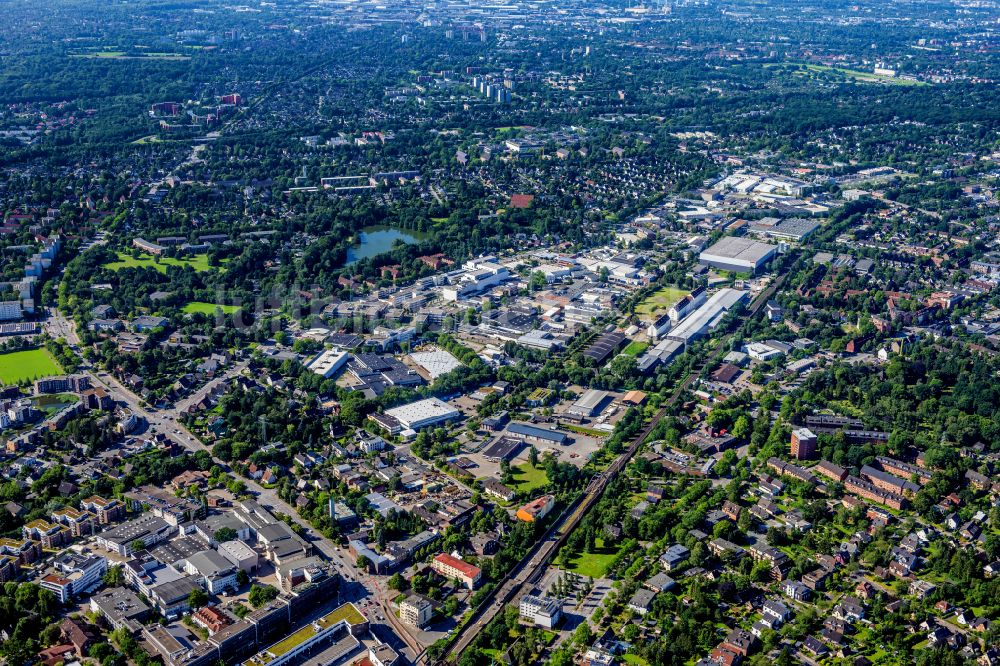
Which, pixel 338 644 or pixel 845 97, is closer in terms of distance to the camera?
pixel 338 644

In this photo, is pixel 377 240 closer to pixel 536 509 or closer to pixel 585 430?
pixel 585 430

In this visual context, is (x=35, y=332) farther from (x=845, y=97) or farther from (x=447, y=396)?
(x=845, y=97)

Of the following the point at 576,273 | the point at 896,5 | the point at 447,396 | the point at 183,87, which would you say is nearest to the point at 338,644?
the point at 447,396

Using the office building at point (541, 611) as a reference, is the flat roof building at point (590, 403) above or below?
below

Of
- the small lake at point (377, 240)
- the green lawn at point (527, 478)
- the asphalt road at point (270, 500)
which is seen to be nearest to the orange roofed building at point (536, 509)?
the green lawn at point (527, 478)

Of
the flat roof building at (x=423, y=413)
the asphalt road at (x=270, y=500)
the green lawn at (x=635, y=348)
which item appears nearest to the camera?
the asphalt road at (x=270, y=500)

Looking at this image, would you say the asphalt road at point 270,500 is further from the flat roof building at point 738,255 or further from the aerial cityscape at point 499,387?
the flat roof building at point 738,255

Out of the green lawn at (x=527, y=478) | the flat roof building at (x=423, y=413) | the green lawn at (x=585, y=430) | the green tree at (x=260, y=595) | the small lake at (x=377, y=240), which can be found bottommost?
the small lake at (x=377, y=240)
